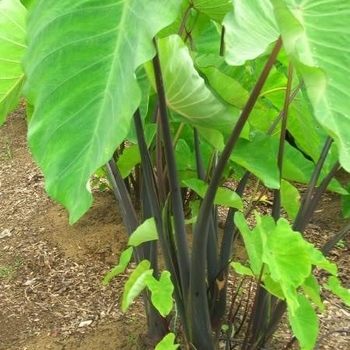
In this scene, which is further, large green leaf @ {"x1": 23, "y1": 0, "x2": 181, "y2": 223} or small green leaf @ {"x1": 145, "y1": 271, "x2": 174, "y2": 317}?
small green leaf @ {"x1": 145, "y1": 271, "x2": 174, "y2": 317}

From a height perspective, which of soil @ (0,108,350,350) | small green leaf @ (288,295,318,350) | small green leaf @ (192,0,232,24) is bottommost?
soil @ (0,108,350,350)

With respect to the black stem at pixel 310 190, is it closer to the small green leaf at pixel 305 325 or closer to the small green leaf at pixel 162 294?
the small green leaf at pixel 305 325

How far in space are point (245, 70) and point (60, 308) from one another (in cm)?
98

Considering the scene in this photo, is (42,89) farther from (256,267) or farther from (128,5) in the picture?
(256,267)

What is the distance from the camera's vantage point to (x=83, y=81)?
2.78 ft

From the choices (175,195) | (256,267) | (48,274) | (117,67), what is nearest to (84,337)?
(48,274)

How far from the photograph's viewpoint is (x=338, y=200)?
2637 mm

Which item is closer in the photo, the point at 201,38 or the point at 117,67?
the point at 117,67

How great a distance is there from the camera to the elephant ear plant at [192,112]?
2.60 feet

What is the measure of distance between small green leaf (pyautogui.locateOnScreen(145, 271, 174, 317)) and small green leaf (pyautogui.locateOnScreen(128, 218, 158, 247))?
0.51 feet

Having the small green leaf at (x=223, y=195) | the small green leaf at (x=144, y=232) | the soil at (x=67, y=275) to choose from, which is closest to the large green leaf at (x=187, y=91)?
the small green leaf at (x=223, y=195)

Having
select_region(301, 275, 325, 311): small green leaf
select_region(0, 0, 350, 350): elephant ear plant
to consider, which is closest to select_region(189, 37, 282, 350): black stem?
select_region(0, 0, 350, 350): elephant ear plant

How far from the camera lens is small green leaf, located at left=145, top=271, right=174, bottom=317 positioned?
3.52 feet

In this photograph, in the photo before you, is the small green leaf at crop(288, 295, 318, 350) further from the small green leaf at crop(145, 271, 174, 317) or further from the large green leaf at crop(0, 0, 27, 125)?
the large green leaf at crop(0, 0, 27, 125)
